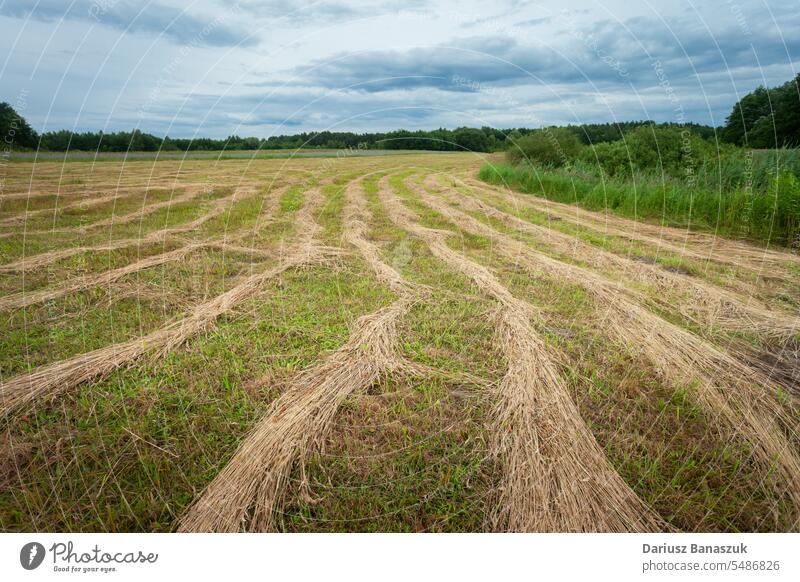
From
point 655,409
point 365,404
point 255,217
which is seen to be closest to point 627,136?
point 255,217

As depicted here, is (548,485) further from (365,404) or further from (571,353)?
(571,353)

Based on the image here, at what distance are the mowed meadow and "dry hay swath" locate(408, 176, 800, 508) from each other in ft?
0.07

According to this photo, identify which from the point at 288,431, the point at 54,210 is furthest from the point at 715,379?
the point at 54,210

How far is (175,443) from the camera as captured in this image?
9.99 feet

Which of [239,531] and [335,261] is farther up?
[335,261]

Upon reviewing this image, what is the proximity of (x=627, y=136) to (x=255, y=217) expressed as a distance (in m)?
16.6

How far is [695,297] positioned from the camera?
5758 mm

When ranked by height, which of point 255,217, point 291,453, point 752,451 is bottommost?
point 752,451

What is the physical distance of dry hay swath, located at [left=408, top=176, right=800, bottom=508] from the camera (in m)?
3.11

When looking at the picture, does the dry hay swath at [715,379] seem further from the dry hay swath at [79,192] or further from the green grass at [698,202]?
the dry hay swath at [79,192]

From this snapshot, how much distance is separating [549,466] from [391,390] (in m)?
1.46

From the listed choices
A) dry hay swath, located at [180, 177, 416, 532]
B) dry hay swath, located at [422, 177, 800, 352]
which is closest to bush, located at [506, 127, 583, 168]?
dry hay swath, located at [422, 177, 800, 352]

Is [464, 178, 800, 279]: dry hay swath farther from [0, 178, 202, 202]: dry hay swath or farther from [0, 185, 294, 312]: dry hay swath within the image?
[0, 178, 202, 202]: dry hay swath

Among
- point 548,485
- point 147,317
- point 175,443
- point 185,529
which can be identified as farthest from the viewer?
point 147,317
